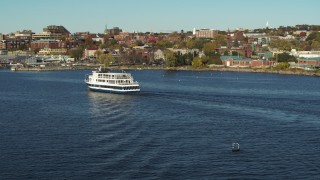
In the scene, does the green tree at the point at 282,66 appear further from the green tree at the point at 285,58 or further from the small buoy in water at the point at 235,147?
the small buoy in water at the point at 235,147

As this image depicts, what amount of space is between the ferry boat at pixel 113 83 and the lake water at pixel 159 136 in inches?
27.7

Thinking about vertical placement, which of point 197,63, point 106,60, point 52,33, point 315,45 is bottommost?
point 197,63

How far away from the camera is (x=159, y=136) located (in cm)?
1018

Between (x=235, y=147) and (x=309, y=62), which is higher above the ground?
(x=309, y=62)

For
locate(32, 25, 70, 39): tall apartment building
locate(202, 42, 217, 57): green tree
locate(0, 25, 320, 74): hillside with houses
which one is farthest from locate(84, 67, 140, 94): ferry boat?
locate(32, 25, 70, 39): tall apartment building

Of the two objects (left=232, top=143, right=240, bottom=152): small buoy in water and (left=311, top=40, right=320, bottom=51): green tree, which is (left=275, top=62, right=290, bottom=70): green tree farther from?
(left=232, top=143, right=240, bottom=152): small buoy in water

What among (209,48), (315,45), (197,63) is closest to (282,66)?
(197,63)

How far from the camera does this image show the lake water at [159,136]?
8.07 meters

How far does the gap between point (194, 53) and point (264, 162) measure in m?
29.9

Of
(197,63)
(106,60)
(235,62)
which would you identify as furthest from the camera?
(106,60)

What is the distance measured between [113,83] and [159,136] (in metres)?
7.73

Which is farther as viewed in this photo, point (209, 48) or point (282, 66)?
point (209, 48)

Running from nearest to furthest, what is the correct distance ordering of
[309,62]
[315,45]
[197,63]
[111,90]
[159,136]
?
[159,136], [111,90], [309,62], [197,63], [315,45]

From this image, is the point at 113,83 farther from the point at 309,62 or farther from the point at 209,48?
the point at 209,48
